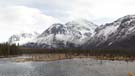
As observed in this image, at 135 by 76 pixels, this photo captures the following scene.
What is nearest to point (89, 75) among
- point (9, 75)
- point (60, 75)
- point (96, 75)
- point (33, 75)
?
point (96, 75)

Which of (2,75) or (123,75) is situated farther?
(2,75)

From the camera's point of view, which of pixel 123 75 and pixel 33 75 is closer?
pixel 123 75

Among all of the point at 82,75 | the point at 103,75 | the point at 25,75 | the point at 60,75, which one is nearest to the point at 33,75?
the point at 25,75

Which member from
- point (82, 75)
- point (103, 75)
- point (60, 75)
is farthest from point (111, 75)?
point (60, 75)

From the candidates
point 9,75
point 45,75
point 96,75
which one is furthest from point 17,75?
point 96,75

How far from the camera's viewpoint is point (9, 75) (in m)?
85.9

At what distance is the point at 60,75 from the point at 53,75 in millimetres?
2204

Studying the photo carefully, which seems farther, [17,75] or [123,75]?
[17,75]

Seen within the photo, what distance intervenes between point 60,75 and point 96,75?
37.0ft

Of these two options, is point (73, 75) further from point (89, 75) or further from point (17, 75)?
point (17, 75)

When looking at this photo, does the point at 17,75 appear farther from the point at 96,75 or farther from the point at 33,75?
the point at 96,75

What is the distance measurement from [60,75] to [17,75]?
13.4 metres

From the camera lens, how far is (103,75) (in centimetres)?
8106

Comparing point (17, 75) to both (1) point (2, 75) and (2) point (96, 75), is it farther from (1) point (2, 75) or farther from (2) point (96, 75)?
(2) point (96, 75)
